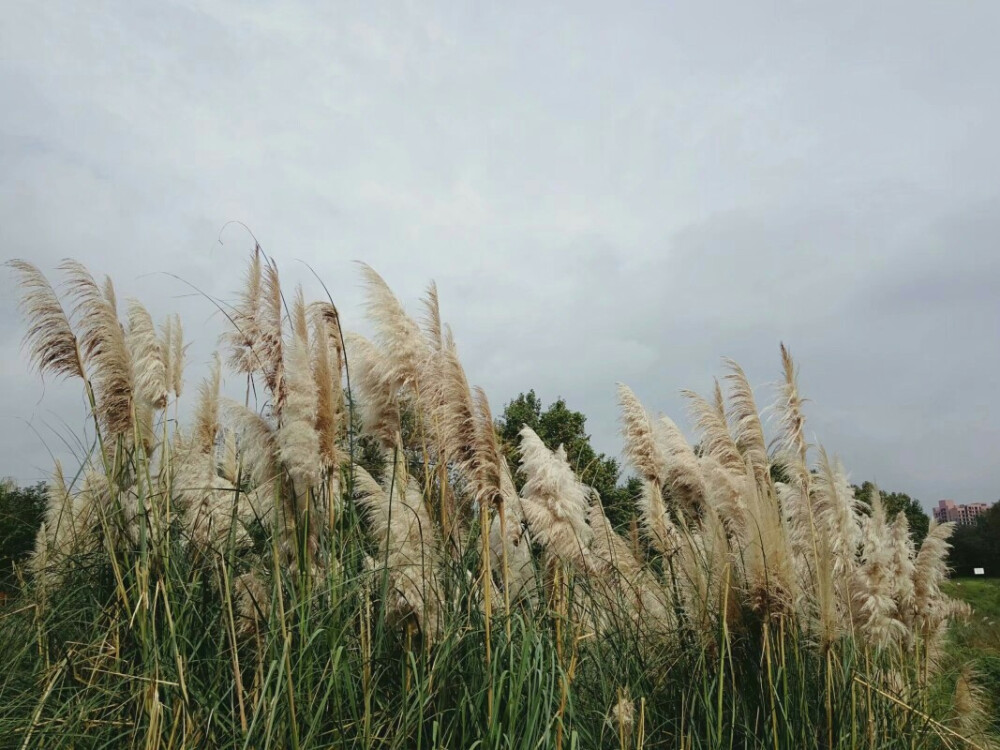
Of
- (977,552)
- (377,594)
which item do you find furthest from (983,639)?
(977,552)

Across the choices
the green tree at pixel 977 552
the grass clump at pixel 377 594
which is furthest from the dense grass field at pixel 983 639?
the grass clump at pixel 377 594

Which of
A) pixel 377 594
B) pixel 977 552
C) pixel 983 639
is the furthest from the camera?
pixel 977 552

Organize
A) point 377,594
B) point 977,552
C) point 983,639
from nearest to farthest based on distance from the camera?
point 377,594, point 983,639, point 977,552

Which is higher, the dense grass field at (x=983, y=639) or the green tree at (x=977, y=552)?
the green tree at (x=977, y=552)

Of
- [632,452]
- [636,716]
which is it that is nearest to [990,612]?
[632,452]

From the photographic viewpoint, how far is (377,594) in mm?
3820

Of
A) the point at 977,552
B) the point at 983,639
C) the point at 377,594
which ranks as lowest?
the point at 983,639

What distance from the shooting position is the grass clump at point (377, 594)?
342 centimetres

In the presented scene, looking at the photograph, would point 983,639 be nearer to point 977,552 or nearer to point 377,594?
point 377,594

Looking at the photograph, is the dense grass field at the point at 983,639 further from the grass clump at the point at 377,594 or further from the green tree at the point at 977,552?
the grass clump at the point at 377,594

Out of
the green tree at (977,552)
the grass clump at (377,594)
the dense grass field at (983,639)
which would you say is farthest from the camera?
the green tree at (977,552)

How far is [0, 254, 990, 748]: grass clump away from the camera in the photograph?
3420mm

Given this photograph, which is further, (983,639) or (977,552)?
(977,552)

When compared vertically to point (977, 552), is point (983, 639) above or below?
below
